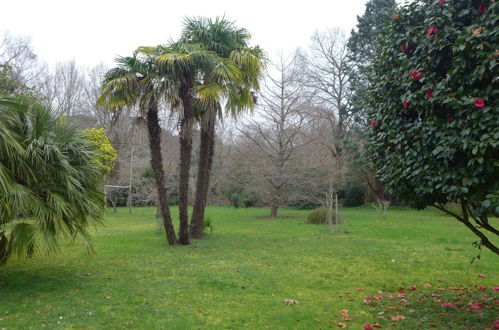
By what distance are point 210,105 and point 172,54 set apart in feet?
5.59

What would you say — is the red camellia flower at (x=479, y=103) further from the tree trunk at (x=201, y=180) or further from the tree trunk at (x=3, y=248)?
the tree trunk at (x=201, y=180)

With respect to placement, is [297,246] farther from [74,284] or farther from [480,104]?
[480,104]

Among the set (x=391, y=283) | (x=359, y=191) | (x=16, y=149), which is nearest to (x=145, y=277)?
(x=16, y=149)

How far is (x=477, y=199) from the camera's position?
4.00 m

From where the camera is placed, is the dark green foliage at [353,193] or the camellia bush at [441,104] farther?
the dark green foliage at [353,193]

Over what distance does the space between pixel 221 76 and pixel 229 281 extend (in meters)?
6.10

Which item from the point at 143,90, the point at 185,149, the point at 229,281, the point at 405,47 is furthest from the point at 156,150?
the point at 405,47

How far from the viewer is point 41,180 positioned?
6.46m

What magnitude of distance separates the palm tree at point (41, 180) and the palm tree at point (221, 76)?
4.90 metres

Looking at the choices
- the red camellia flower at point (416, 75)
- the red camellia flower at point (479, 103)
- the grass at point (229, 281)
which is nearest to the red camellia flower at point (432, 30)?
the red camellia flower at point (416, 75)

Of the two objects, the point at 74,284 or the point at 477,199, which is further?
the point at 74,284

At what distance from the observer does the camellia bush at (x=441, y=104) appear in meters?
3.80

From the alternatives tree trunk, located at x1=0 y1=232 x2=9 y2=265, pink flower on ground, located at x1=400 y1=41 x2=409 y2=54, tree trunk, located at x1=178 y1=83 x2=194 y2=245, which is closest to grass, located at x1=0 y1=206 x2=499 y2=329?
tree trunk, located at x1=0 y1=232 x2=9 y2=265

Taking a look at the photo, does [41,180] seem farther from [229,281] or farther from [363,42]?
[363,42]
